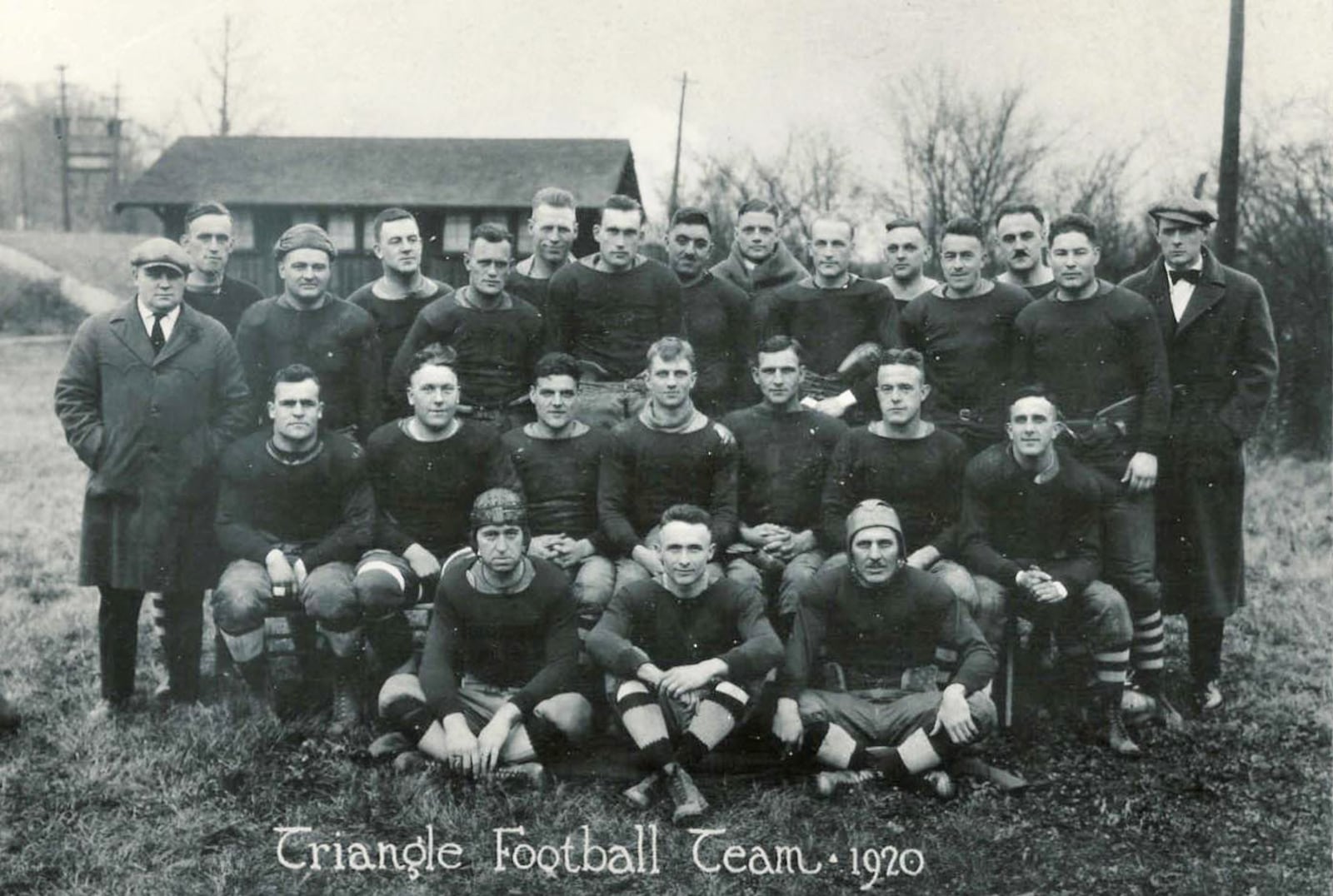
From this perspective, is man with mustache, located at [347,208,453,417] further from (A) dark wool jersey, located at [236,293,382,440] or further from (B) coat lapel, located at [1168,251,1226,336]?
(B) coat lapel, located at [1168,251,1226,336]

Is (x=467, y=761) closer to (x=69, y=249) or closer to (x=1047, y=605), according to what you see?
(x=1047, y=605)

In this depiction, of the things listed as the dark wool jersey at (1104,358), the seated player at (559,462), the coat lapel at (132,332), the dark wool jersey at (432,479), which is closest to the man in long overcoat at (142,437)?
the coat lapel at (132,332)

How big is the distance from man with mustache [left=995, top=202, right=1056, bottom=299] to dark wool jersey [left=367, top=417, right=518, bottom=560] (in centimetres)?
267

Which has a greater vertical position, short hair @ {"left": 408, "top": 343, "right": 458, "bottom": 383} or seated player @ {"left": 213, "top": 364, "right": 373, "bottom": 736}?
short hair @ {"left": 408, "top": 343, "right": 458, "bottom": 383}

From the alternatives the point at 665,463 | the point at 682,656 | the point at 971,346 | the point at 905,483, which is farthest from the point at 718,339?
the point at 682,656

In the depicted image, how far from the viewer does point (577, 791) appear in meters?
4.50

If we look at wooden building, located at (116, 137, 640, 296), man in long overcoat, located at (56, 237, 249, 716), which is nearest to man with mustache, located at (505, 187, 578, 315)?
man in long overcoat, located at (56, 237, 249, 716)

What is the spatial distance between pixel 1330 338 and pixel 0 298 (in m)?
26.9

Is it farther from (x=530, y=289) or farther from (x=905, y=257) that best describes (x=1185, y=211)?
(x=530, y=289)

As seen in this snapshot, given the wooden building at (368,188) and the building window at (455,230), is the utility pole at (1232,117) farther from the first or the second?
the building window at (455,230)

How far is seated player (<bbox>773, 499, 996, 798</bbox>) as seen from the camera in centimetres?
461

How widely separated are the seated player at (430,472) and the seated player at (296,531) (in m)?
0.11

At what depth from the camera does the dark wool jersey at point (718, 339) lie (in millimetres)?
6273

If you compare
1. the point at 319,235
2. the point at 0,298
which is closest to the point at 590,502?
the point at 319,235
